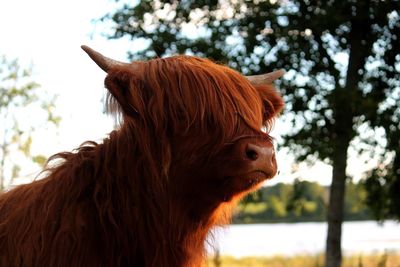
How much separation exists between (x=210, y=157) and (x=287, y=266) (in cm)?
1200

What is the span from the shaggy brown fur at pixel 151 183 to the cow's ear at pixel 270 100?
27 cm

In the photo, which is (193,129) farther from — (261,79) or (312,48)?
(312,48)

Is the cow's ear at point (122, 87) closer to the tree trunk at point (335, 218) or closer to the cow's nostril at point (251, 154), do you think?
the cow's nostril at point (251, 154)

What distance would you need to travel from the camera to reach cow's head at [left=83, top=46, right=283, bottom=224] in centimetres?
270

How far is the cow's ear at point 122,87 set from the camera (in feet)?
9.10

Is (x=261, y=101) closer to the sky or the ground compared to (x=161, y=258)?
closer to the sky

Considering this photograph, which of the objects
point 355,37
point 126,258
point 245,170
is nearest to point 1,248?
point 126,258

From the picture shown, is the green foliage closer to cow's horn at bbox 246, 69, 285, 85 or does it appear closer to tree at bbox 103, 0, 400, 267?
tree at bbox 103, 0, 400, 267

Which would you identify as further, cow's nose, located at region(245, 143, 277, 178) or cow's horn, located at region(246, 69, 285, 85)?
cow's horn, located at region(246, 69, 285, 85)

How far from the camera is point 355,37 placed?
8133mm

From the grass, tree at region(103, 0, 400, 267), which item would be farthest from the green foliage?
the grass

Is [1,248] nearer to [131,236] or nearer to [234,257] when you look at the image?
[131,236]

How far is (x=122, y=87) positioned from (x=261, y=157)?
66cm

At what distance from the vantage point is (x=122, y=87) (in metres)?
2.80
